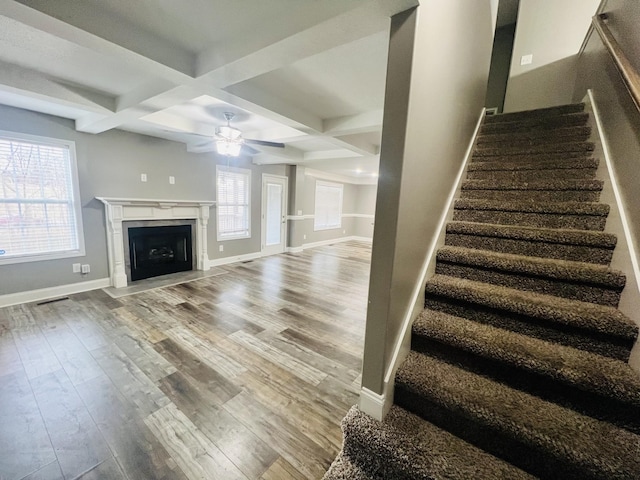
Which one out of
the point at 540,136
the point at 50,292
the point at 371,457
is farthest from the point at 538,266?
the point at 50,292

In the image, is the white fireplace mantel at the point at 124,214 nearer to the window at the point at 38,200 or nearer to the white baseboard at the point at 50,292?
the white baseboard at the point at 50,292

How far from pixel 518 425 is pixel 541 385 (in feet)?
0.86

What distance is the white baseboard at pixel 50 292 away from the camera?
124 inches

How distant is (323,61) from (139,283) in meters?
4.20

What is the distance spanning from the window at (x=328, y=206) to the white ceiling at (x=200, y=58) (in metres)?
5.06

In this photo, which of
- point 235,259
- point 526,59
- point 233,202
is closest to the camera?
point 526,59

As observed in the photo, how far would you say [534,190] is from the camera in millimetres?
2006

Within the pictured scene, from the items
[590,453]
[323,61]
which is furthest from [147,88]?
[590,453]

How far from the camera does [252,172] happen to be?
5836mm

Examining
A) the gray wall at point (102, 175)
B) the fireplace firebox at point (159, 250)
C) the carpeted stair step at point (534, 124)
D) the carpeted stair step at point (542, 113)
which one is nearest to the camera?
the carpeted stair step at point (534, 124)

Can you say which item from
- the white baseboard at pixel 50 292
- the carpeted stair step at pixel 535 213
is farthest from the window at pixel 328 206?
the carpeted stair step at pixel 535 213

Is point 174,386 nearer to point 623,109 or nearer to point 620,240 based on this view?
point 620,240

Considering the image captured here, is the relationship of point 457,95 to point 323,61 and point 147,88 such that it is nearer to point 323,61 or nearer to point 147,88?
point 323,61

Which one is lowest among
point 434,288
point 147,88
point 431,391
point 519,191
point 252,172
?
point 431,391
